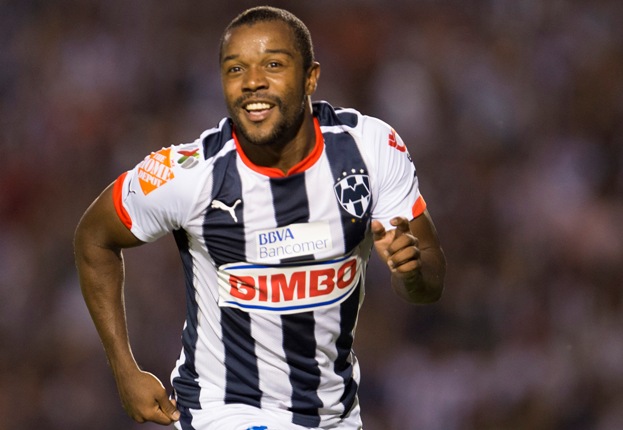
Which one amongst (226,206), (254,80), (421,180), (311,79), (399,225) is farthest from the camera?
(421,180)

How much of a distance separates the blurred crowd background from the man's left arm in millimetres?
3162

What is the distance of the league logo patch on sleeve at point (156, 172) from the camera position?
325 centimetres

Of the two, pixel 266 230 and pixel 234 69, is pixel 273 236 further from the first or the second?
pixel 234 69

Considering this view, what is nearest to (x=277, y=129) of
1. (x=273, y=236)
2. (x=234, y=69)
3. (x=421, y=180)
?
(x=234, y=69)

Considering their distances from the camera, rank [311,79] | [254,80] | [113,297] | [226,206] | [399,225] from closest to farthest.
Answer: [399,225], [254,80], [226,206], [311,79], [113,297]

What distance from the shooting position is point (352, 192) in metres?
3.29

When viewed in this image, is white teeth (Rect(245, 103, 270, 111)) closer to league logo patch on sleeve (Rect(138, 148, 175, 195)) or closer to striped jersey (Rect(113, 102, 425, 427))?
striped jersey (Rect(113, 102, 425, 427))

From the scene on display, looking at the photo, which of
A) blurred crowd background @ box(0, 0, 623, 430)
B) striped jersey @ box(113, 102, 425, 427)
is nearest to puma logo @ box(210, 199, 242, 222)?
striped jersey @ box(113, 102, 425, 427)

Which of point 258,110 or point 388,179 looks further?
point 388,179

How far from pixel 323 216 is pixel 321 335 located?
0.40 metres

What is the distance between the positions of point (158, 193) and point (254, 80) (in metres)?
0.47

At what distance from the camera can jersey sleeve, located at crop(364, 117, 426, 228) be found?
132 inches

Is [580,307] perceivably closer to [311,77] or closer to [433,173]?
[433,173]

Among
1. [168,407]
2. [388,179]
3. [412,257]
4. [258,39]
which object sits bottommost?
[168,407]
